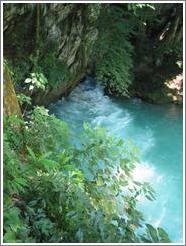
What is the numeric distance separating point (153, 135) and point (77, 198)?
6259 millimetres

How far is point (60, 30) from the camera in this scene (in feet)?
27.1

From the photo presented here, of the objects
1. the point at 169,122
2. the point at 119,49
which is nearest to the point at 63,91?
the point at 119,49

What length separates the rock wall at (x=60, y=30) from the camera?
7492mm

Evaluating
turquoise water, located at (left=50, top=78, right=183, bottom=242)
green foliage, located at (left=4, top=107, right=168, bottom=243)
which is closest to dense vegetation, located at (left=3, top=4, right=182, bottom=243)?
green foliage, located at (left=4, top=107, right=168, bottom=243)

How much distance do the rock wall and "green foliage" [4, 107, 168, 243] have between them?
331 cm

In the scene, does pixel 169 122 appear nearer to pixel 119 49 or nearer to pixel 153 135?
pixel 153 135

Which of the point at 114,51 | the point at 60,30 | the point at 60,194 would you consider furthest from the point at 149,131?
the point at 60,194

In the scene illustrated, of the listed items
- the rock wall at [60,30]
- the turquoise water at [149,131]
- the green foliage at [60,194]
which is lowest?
the turquoise water at [149,131]

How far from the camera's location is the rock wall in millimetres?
7492

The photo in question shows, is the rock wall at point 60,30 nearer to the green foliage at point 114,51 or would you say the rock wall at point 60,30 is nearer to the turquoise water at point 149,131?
the green foliage at point 114,51

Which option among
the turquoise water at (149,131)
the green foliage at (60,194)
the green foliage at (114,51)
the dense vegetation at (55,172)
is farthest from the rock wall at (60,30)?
the green foliage at (60,194)

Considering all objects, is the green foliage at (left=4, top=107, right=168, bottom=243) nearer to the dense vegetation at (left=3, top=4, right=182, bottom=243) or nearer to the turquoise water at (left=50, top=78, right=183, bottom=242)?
the dense vegetation at (left=3, top=4, right=182, bottom=243)

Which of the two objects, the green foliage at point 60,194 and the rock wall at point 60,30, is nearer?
the green foliage at point 60,194

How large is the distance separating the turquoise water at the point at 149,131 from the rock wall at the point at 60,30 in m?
0.57
